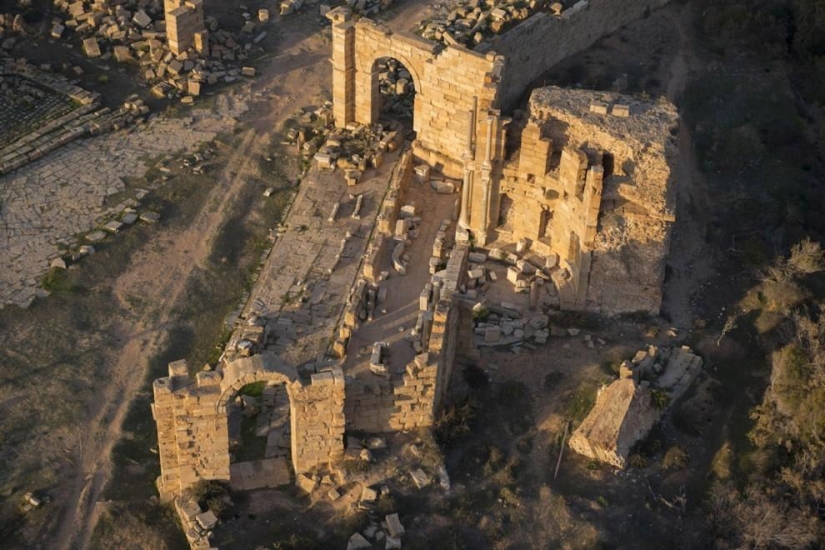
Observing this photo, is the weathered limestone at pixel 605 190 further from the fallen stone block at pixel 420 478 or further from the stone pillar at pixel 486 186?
A: the fallen stone block at pixel 420 478

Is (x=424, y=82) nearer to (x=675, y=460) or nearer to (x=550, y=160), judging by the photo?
(x=550, y=160)

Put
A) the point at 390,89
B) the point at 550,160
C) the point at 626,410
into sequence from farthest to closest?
the point at 390,89
the point at 550,160
the point at 626,410

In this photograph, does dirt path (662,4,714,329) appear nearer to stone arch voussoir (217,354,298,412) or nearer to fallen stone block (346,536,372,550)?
fallen stone block (346,536,372,550)

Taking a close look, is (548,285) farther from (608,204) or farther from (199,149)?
(199,149)

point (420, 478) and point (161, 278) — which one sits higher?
point (420, 478)

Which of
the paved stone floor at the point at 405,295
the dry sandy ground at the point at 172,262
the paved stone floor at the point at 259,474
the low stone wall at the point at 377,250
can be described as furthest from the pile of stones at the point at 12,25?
the paved stone floor at the point at 259,474

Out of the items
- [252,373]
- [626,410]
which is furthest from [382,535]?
[626,410]
